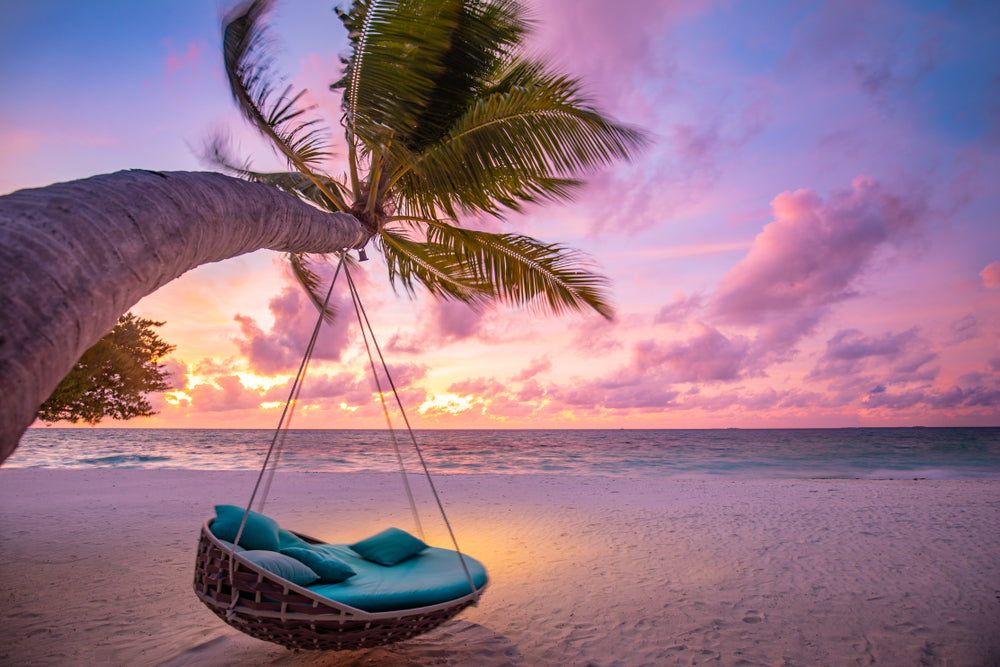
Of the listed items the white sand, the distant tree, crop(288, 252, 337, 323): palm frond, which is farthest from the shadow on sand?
crop(288, 252, 337, 323): palm frond

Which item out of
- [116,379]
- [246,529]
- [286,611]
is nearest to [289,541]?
[246,529]

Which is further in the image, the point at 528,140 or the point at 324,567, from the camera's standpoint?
the point at 528,140

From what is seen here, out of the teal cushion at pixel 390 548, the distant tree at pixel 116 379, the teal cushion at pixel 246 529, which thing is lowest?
the teal cushion at pixel 390 548

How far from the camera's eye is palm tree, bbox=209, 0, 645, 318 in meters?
3.46

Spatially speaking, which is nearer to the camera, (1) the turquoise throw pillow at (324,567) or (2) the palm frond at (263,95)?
(1) the turquoise throw pillow at (324,567)

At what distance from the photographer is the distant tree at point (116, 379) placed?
18.6 ft

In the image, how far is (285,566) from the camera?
2963 mm

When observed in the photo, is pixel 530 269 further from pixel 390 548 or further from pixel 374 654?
pixel 374 654

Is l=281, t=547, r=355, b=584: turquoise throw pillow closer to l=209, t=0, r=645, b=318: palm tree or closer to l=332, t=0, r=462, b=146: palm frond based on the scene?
l=209, t=0, r=645, b=318: palm tree

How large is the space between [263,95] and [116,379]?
4.18 meters

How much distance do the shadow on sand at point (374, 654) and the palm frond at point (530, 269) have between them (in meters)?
2.77

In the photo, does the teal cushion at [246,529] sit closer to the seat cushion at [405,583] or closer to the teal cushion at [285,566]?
the teal cushion at [285,566]

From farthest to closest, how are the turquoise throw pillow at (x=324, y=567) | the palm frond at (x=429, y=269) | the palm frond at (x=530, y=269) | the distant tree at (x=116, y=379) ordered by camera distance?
the distant tree at (x=116, y=379)
the palm frond at (x=429, y=269)
the palm frond at (x=530, y=269)
the turquoise throw pillow at (x=324, y=567)

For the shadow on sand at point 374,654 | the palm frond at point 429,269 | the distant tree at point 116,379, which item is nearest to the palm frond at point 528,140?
the palm frond at point 429,269
